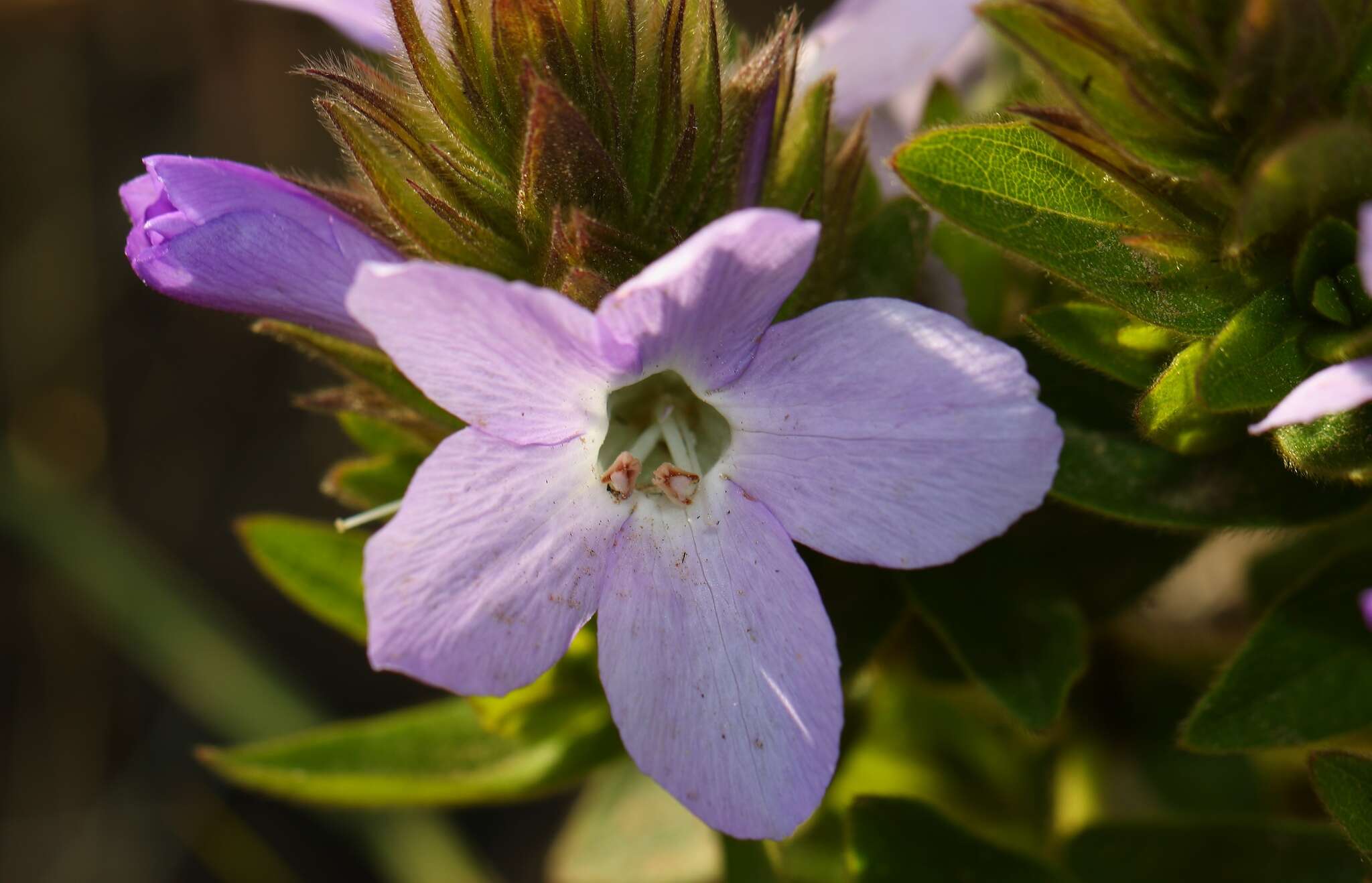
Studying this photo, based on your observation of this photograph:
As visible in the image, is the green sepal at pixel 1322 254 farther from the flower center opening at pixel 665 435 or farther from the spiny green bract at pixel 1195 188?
the flower center opening at pixel 665 435

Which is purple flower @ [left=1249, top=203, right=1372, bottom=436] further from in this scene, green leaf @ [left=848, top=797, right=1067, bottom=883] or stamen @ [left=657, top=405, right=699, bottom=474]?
green leaf @ [left=848, top=797, right=1067, bottom=883]

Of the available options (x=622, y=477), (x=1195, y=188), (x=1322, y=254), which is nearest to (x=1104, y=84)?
(x=1195, y=188)

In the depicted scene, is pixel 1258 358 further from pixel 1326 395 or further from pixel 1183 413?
pixel 1326 395

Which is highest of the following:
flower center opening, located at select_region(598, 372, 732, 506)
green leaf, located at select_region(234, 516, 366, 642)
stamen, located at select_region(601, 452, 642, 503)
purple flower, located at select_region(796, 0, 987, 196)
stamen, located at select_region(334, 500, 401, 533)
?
purple flower, located at select_region(796, 0, 987, 196)

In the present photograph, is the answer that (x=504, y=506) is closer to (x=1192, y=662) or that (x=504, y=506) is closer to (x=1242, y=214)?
(x=1242, y=214)

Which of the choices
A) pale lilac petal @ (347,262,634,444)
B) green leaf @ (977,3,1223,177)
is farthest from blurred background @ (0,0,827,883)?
green leaf @ (977,3,1223,177)

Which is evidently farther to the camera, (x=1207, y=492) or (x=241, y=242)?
(x=1207, y=492)

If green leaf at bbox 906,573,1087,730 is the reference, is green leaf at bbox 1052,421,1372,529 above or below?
above

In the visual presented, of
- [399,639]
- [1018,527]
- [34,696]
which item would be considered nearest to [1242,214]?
[1018,527]
